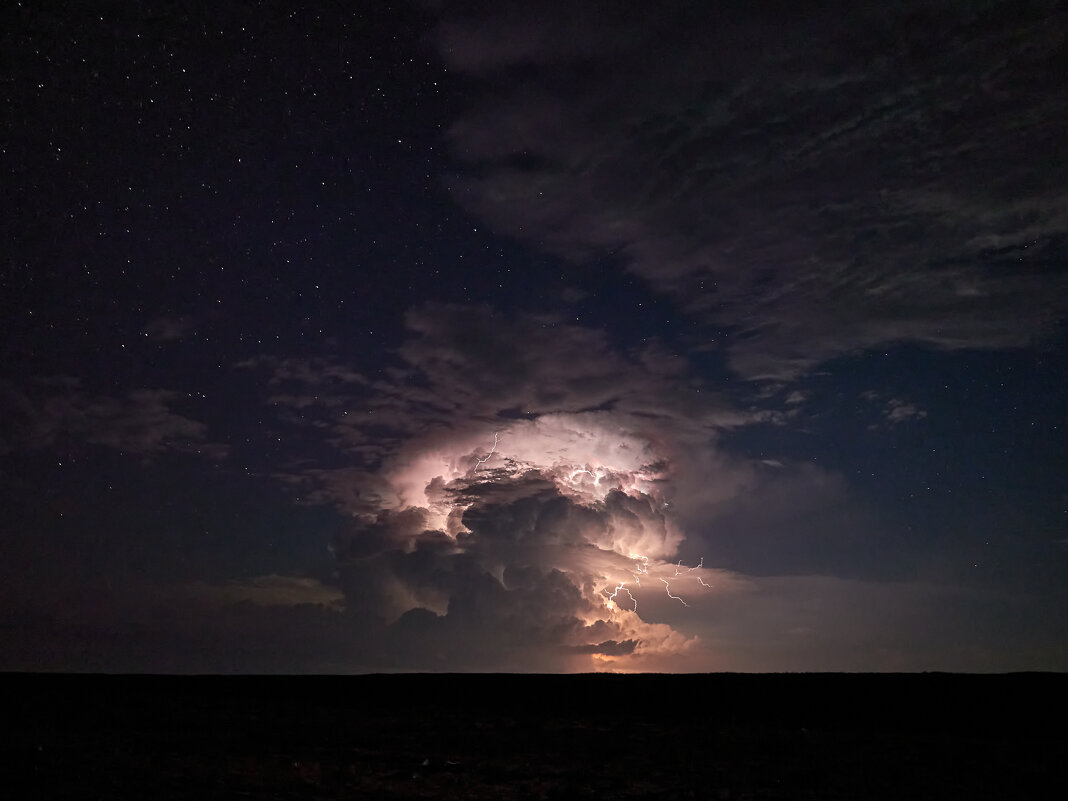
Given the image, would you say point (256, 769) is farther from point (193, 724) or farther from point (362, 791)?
point (193, 724)

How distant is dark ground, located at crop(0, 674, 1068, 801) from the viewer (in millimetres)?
14305

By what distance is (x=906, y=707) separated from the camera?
1088 inches

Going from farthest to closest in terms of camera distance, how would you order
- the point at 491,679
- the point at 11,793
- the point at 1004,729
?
the point at 491,679, the point at 1004,729, the point at 11,793

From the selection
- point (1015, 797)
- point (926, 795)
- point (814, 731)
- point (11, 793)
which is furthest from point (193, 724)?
point (1015, 797)

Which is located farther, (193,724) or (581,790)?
(193,724)

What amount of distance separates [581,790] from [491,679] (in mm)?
34239

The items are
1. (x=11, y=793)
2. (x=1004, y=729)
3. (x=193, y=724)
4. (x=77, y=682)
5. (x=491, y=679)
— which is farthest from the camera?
(x=491, y=679)

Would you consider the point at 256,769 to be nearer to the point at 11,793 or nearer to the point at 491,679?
the point at 11,793

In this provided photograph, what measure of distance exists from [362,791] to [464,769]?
10.1 ft

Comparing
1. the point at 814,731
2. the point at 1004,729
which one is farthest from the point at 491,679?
the point at 1004,729

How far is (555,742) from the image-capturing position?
804 inches

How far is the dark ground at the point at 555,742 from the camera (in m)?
14.3

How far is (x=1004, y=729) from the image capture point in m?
22.1

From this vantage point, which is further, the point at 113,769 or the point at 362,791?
the point at 113,769
